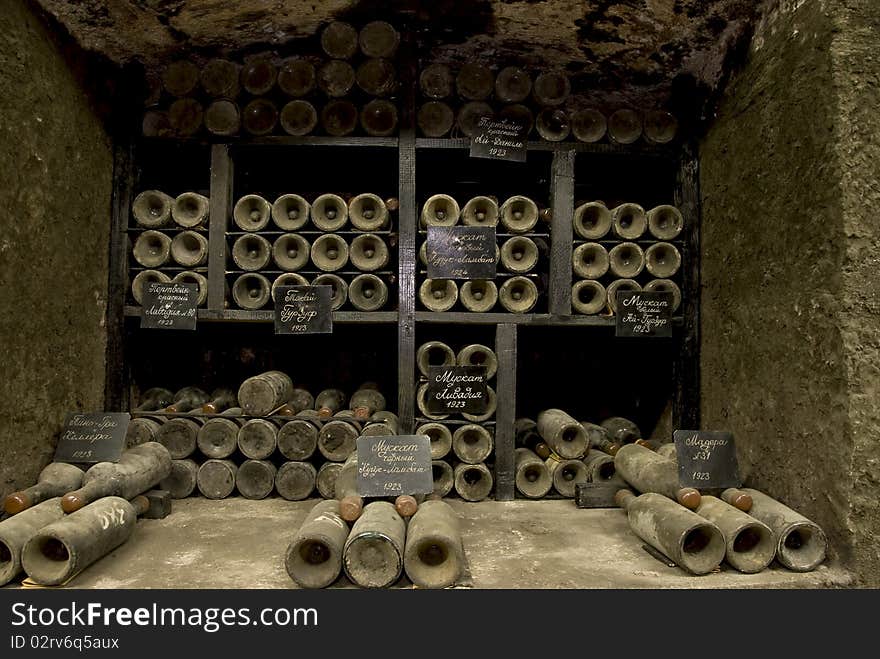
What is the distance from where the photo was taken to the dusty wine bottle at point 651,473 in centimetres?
284

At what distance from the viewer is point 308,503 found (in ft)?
11.5

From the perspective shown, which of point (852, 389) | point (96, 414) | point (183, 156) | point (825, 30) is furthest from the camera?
point (183, 156)

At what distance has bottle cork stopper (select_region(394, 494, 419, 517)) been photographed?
2.73m

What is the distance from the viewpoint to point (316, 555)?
2475 mm

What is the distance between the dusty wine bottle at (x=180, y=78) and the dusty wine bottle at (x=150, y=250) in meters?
0.89

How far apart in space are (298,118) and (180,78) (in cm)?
78

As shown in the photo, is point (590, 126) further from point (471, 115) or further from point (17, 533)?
point (17, 533)

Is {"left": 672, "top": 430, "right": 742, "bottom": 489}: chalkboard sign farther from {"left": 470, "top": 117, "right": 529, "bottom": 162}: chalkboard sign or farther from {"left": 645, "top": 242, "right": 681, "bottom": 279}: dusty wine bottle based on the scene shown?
{"left": 470, "top": 117, "right": 529, "bottom": 162}: chalkboard sign

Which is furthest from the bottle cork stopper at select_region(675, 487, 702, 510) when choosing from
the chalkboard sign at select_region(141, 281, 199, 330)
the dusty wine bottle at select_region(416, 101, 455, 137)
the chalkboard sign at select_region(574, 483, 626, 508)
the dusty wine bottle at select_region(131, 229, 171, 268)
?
the dusty wine bottle at select_region(131, 229, 171, 268)

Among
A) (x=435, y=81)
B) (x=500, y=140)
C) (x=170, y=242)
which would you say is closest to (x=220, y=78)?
(x=170, y=242)

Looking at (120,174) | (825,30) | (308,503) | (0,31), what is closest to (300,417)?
(308,503)

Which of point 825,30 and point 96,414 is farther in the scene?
point 96,414
